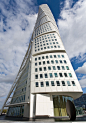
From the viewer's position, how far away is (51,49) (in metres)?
30.7

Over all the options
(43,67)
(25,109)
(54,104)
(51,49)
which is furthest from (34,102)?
(51,49)

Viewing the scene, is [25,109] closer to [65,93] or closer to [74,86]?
[65,93]

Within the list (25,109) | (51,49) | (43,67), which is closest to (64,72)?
(43,67)

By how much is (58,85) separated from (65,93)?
2853 millimetres

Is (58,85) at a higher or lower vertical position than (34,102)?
higher

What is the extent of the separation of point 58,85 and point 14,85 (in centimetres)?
2178

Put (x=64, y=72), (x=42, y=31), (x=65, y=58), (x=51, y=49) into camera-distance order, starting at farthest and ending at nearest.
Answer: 1. (x=42, y=31)
2. (x=51, y=49)
3. (x=65, y=58)
4. (x=64, y=72)

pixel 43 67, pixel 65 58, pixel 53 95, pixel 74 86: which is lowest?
pixel 53 95

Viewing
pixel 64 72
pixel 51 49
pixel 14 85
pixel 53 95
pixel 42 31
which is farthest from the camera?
pixel 42 31

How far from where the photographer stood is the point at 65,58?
92.4 ft

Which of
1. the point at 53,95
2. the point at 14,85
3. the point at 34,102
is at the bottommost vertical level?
the point at 34,102

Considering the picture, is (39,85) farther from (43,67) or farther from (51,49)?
(51,49)

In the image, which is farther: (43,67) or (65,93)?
(43,67)

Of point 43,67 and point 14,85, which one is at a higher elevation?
point 43,67
